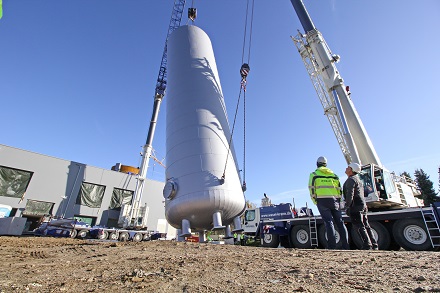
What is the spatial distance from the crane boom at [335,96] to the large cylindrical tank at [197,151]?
5.88 meters

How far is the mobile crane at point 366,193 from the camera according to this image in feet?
25.9

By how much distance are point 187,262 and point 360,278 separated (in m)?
2.37

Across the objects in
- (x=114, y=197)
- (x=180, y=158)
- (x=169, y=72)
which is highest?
(x=169, y=72)

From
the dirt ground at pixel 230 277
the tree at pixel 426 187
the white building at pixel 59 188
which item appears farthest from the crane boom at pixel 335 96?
the tree at pixel 426 187

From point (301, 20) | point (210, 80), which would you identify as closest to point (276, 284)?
point (210, 80)

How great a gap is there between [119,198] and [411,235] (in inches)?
1114

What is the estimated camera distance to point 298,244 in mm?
10406

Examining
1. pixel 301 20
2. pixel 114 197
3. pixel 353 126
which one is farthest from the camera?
pixel 114 197

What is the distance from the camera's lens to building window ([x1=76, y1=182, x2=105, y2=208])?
84.1ft

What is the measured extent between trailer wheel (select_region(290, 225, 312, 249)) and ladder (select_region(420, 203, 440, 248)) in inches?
156

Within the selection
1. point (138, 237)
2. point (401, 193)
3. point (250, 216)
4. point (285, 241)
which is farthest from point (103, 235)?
point (401, 193)

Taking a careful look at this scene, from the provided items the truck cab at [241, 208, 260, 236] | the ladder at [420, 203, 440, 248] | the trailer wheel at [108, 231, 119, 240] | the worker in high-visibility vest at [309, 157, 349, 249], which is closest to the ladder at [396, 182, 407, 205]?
the ladder at [420, 203, 440, 248]

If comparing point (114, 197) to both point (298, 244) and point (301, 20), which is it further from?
point (301, 20)

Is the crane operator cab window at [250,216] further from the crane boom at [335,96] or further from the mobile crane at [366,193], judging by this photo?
the crane boom at [335,96]
